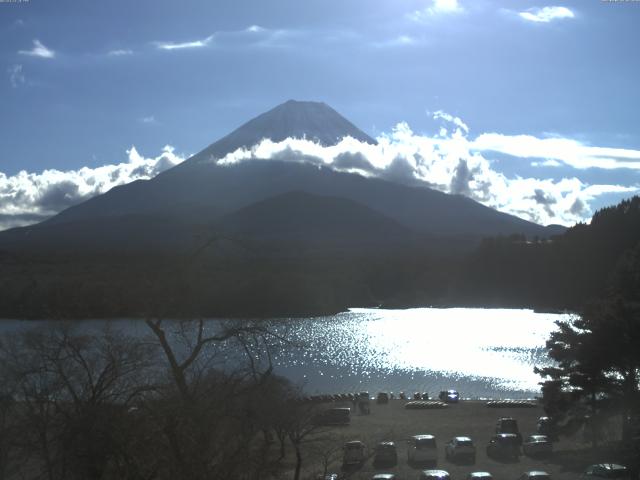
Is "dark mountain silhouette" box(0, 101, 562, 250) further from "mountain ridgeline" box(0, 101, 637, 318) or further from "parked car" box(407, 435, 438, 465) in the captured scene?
"parked car" box(407, 435, 438, 465)

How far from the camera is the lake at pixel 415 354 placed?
104ft

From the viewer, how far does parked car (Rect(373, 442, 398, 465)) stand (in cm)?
1313

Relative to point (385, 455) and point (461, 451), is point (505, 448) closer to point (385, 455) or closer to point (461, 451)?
point (461, 451)

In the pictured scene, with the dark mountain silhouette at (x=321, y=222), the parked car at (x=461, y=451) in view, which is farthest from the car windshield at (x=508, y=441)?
the dark mountain silhouette at (x=321, y=222)

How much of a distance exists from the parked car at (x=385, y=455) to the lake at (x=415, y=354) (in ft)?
12.1

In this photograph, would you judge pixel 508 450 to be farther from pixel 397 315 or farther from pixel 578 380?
pixel 397 315

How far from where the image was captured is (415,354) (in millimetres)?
44125

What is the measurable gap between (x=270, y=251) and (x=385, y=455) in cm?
1673

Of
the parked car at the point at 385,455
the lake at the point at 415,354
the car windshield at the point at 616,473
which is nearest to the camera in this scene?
the car windshield at the point at 616,473

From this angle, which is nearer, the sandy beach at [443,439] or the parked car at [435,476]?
→ the parked car at [435,476]

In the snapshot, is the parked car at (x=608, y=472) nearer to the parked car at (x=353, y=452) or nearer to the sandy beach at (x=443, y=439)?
the sandy beach at (x=443, y=439)

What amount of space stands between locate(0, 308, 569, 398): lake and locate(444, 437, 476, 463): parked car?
3.94 meters

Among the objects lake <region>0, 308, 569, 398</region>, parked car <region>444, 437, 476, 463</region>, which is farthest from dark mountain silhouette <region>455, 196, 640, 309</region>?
parked car <region>444, 437, 476, 463</region>

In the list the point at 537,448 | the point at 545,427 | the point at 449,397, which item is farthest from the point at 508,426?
the point at 449,397
